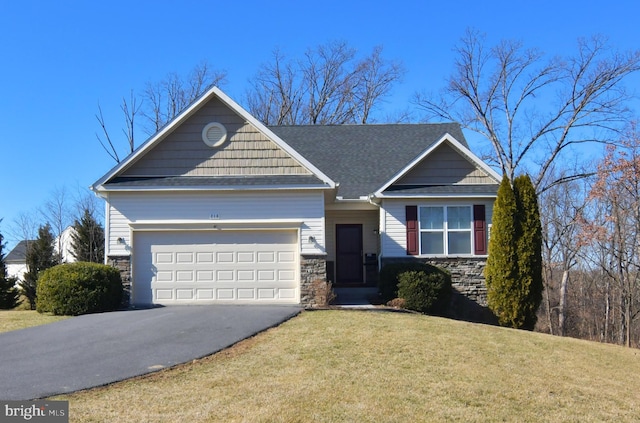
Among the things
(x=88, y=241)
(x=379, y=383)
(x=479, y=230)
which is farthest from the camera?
(x=88, y=241)

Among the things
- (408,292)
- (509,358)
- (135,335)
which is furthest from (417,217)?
(135,335)

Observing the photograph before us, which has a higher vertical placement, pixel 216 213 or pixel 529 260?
pixel 216 213

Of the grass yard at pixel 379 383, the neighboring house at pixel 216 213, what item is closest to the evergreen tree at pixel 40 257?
the neighboring house at pixel 216 213

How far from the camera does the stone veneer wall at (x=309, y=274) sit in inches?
619

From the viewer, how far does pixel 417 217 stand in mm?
17766

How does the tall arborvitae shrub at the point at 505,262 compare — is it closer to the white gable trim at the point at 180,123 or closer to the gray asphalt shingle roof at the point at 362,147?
the gray asphalt shingle roof at the point at 362,147

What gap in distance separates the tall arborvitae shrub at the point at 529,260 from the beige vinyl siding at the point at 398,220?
1.51 m

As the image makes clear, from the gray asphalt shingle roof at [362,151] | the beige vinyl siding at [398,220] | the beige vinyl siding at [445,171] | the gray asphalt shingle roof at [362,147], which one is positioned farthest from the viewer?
the gray asphalt shingle roof at [362,147]

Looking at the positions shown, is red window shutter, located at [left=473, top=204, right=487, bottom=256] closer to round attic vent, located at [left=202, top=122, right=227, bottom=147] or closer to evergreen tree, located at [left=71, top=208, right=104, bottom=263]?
round attic vent, located at [left=202, top=122, right=227, bottom=147]

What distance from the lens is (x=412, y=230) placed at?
17.7 metres

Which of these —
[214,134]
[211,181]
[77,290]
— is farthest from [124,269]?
[214,134]

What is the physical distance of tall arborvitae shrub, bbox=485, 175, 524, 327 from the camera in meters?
16.0

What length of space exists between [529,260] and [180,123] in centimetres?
1018

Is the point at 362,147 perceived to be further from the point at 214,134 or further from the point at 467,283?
the point at 214,134
